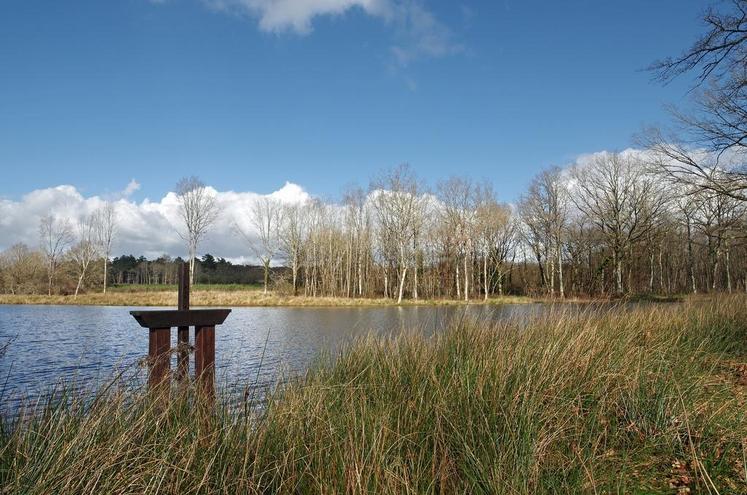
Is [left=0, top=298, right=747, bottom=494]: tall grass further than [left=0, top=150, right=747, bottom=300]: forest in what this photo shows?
No

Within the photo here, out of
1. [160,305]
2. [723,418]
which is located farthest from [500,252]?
[723,418]

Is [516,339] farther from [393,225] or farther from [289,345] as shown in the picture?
[393,225]

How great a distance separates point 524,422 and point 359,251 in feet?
151

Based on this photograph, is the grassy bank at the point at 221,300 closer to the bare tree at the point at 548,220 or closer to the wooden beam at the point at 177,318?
the bare tree at the point at 548,220

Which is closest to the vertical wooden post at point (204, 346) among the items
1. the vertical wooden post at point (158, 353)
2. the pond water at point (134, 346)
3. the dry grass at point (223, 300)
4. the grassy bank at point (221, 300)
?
the vertical wooden post at point (158, 353)

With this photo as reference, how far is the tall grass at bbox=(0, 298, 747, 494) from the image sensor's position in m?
2.75

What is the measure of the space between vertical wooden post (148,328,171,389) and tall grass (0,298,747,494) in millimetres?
587

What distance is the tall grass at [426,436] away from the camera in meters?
2.75

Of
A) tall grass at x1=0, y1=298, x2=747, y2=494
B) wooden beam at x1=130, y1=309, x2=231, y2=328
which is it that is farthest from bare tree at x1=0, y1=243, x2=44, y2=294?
tall grass at x1=0, y1=298, x2=747, y2=494

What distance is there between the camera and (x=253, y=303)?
4128 cm

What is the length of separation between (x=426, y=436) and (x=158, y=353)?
3202mm

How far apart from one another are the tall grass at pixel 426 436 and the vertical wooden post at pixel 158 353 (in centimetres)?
59

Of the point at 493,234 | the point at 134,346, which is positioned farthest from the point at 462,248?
the point at 134,346

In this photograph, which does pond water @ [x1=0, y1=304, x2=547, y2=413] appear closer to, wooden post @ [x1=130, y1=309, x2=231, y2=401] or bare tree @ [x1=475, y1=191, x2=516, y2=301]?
wooden post @ [x1=130, y1=309, x2=231, y2=401]
